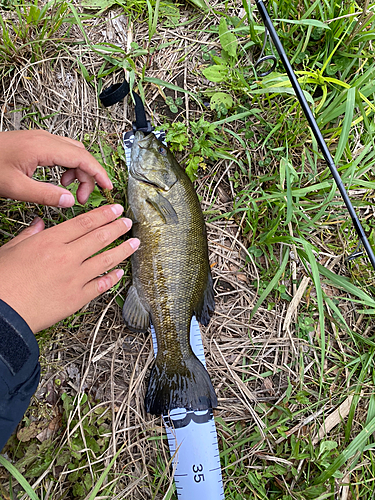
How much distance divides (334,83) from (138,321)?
276 cm

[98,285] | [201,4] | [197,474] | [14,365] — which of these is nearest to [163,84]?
[201,4]

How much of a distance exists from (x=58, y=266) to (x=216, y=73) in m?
2.20

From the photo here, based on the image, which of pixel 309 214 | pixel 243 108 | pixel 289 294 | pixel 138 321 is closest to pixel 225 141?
pixel 243 108

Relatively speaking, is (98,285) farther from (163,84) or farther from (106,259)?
(163,84)

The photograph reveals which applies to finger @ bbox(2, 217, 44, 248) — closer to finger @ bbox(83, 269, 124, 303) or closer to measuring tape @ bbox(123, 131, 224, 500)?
finger @ bbox(83, 269, 124, 303)

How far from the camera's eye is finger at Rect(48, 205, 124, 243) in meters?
2.29

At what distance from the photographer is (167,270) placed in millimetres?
2586

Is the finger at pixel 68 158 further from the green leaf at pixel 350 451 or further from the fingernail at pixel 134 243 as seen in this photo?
the green leaf at pixel 350 451

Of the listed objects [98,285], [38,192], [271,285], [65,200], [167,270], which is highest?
[38,192]

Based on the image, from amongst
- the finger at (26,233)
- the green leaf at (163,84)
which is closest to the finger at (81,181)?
the finger at (26,233)

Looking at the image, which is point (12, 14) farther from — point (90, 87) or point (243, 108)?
point (243, 108)

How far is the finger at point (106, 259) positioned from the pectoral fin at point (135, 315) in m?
0.40

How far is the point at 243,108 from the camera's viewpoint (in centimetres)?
304

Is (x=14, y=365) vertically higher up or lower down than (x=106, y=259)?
lower down
